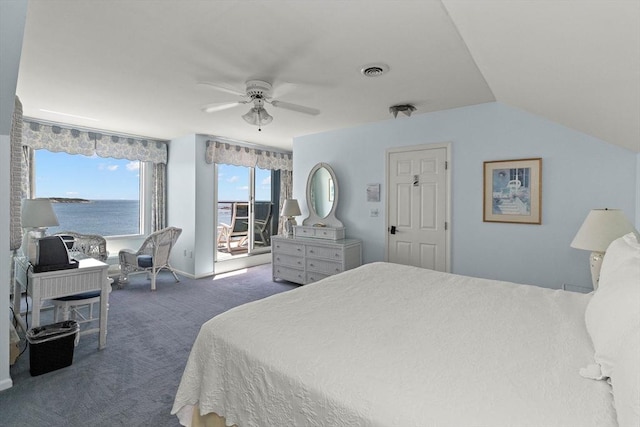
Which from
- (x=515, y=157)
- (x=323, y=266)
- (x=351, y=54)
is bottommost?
(x=323, y=266)

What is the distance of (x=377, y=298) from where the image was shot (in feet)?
6.26

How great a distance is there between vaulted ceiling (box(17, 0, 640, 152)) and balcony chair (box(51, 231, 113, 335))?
5.69 ft

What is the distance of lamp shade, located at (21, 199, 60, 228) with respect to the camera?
3.05 metres

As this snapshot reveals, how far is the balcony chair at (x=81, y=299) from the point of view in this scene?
2686mm

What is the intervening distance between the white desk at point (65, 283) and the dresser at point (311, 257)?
2481mm

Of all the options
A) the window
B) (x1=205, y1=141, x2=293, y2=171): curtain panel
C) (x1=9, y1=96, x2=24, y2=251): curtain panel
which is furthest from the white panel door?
the window

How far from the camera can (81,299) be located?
8.87ft

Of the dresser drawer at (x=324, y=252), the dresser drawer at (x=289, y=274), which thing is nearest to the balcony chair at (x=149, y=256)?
the dresser drawer at (x=289, y=274)

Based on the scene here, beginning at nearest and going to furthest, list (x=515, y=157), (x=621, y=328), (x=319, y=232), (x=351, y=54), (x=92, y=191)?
(x=621, y=328) < (x=351, y=54) < (x=515, y=157) < (x=319, y=232) < (x=92, y=191)

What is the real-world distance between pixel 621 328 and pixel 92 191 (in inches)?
255

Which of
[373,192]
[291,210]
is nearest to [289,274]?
[291,210]

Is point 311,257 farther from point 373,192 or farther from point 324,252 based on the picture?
point 373,192

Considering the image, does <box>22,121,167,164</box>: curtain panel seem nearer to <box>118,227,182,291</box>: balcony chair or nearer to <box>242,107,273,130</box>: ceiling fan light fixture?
<box>118,227,182,291</box>: balcony chair

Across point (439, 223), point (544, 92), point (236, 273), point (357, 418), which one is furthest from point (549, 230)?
point (236, 273)
